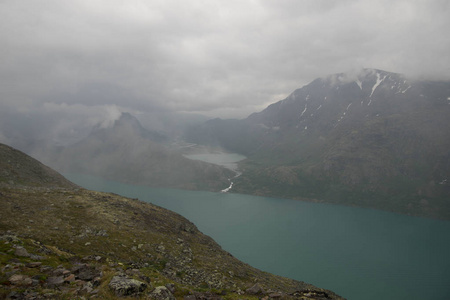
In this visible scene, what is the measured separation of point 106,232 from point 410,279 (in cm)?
19364

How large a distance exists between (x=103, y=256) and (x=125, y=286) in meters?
15.0

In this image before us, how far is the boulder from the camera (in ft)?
56.6

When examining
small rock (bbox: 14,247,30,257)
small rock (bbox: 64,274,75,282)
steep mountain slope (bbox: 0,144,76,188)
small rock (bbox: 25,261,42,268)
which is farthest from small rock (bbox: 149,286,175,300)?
steep mountain slope (bbox: 0,144,76,188)

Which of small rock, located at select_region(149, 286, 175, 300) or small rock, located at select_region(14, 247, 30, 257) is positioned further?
small rock, located at select_region(14, 247, 30, 257)

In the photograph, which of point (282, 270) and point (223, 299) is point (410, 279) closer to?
point (282, 270)

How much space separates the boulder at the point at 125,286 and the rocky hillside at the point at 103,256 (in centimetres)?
7

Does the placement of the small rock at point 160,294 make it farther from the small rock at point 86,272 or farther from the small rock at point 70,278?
the small rock at point 70,278

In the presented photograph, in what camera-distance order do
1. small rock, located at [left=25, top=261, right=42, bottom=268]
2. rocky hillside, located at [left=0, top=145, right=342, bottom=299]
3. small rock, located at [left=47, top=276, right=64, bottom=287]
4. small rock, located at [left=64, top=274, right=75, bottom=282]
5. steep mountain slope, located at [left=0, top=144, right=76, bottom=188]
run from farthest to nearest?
steep mountain slope, located at [left=0, top=144, right=76, bottom=188] → small rock, located at [left=25, top=261, right=42, bottom=268] → small rock, located at [left=64, top=274, right=75, bottom=282] → rocky hillside, located at [left=0, top=145, right=342, bottom=299] → small rock, located at [left=47, top=276, right=64, bottom=287]

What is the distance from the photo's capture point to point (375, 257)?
17475 centimetres

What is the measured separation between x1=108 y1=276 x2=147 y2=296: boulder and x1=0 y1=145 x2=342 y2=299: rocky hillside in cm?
7

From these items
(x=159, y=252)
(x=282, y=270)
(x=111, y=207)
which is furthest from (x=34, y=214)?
(x=282, y=270)

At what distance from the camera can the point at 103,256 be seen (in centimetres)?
2966

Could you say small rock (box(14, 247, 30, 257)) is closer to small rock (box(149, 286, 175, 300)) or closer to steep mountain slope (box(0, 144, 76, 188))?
small rock (box(149, 286, 175, 300))

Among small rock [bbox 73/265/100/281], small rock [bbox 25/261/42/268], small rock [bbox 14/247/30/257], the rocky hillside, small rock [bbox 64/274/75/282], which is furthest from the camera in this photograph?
small rock [bbox 14/247/30/257]
